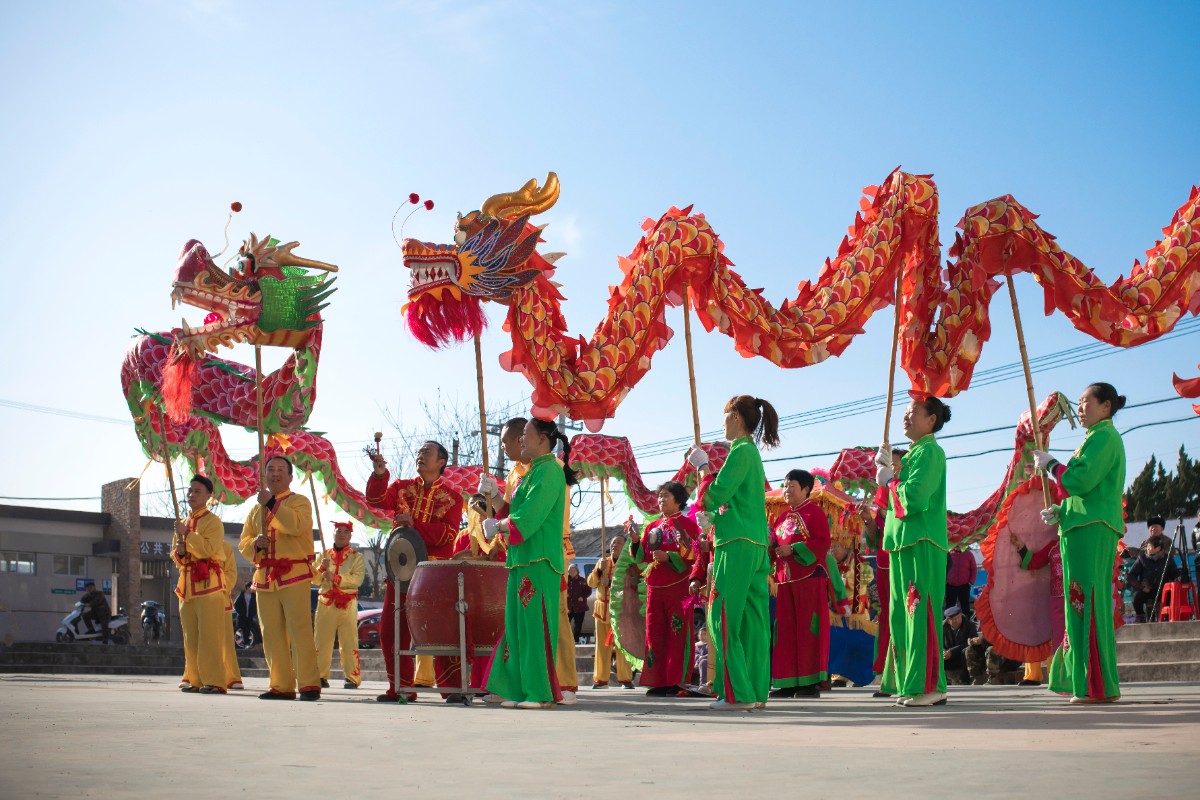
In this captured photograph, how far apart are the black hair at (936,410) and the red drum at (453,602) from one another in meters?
2.75

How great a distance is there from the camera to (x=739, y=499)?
24.8 ft

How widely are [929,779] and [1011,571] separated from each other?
5.99m

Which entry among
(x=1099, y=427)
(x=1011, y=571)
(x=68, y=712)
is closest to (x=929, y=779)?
(x=1099, y=427)

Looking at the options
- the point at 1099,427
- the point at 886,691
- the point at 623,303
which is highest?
the point at 623,303

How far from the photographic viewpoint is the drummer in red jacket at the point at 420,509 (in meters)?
8.92

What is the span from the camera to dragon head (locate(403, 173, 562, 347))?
8508 millimetres

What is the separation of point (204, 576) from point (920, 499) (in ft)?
18.9

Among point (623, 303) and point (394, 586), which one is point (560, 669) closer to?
point (394, 586)

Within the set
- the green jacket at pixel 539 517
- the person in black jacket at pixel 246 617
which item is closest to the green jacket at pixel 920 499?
the green jacket at pixel 539 517

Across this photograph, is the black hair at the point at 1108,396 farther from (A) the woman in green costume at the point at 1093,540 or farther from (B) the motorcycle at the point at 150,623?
(B) the motorcycle at the point at 150,623

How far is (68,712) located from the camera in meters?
7.22

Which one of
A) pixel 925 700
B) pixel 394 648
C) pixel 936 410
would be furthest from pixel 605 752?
pixel 394 648

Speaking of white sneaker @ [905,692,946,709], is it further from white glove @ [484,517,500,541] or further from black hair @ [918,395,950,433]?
white glove @ [484,517,500,541]

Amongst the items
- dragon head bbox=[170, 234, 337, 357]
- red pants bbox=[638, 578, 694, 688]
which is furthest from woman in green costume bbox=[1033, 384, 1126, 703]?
dragon head bbox=[170, 234, 337, 357]
